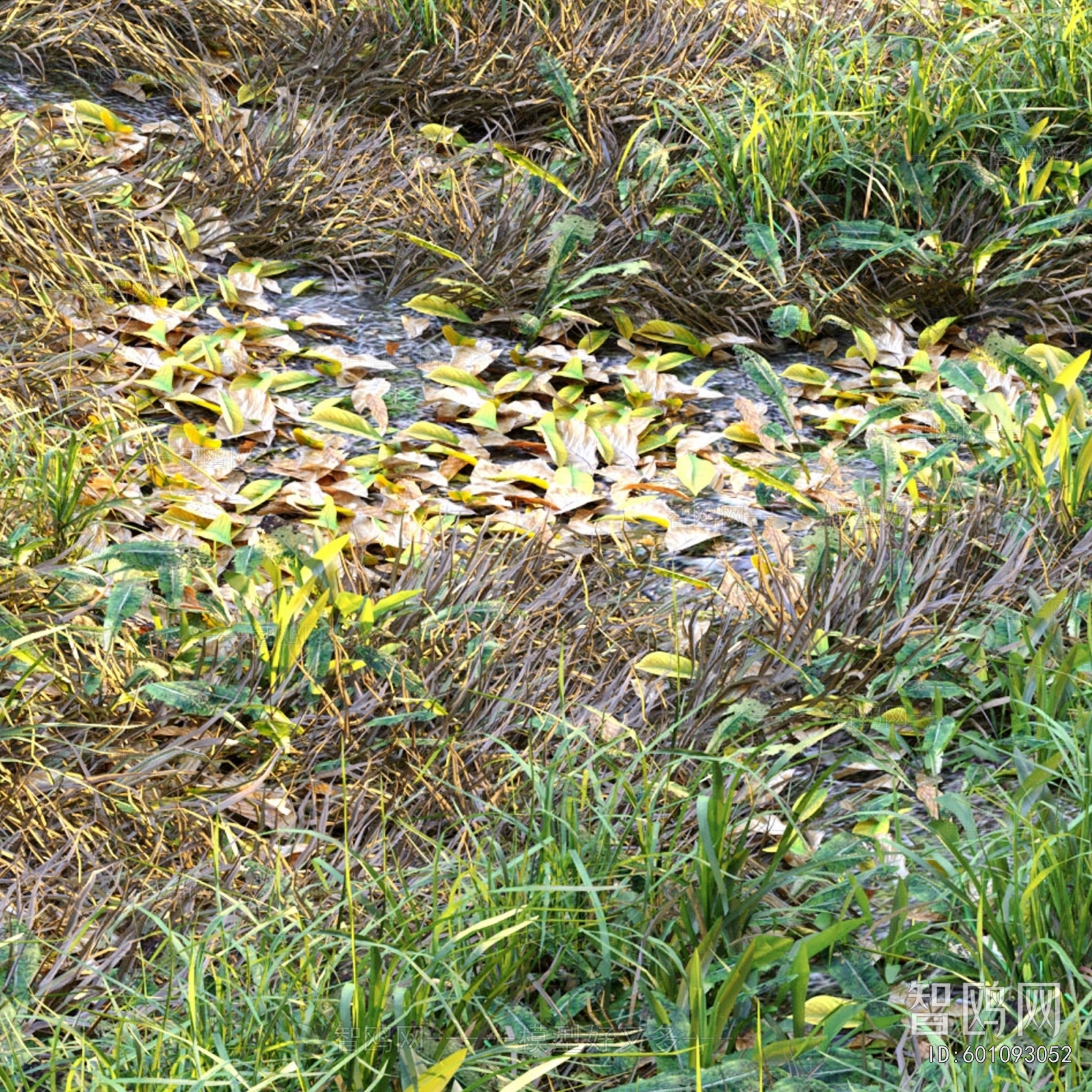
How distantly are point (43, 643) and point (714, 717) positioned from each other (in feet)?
3.91

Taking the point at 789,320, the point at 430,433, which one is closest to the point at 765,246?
the point at 789,320

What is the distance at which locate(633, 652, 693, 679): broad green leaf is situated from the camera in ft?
7.68

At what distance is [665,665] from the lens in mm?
2361

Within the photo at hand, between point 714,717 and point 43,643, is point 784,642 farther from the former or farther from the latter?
point 43,643

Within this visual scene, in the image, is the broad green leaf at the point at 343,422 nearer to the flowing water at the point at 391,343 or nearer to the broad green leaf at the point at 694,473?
the flowing water at the point at 391,343

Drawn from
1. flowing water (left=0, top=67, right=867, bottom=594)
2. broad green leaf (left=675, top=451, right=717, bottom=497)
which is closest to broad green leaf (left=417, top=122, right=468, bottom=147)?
flowing water (left=0, top=67, right=867, bottom=594)

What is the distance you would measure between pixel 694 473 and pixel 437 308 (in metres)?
0.97

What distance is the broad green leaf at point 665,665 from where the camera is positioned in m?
2.34

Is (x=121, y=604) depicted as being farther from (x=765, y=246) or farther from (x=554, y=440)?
(x=765, y=246)

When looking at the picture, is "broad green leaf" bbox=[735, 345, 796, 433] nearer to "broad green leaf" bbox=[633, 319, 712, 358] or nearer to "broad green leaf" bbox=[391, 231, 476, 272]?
"broad green leaf" bbox=[633, 319, 712, 358]

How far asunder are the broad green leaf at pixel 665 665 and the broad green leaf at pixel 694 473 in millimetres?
706

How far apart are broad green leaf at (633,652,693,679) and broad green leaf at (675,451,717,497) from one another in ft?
2.32

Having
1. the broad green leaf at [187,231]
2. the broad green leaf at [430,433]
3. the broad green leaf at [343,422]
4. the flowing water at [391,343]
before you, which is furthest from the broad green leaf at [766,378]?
the broad green leaf at [187,231]

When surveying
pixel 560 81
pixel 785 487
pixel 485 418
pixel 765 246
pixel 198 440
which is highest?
pixel 560 81
